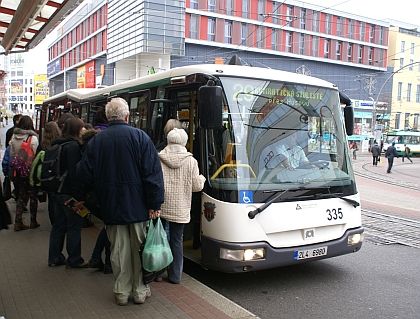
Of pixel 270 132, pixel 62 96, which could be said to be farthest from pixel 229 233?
pixel 62 96

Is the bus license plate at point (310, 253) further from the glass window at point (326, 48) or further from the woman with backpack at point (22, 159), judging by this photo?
the glass window at point (326, 48)

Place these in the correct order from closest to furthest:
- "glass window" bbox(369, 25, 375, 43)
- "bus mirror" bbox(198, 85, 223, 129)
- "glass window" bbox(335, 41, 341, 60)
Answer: "bus mirror" bbox(198, 85, 223, 129)
"glass window" bbox(335, 41, 341, 60)
"glass window" bbox(369, 25, 375, 43)

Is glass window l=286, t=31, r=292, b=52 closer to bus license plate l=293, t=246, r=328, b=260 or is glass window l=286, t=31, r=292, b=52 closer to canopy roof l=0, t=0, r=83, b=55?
canopy roof l=0, t=0, r=83, b=55

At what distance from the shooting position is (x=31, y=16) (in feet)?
23.0

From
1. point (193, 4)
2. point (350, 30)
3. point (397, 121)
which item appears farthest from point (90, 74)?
point (397, 121)

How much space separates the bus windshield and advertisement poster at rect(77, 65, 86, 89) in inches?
2539

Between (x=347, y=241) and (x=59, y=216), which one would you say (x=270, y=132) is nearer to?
(x=347, y=241)

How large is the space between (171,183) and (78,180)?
3.41 ft

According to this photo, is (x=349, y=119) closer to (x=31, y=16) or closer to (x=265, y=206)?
(x=265, y=206)

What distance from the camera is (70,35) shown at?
75062 mm

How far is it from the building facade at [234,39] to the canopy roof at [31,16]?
119 ft

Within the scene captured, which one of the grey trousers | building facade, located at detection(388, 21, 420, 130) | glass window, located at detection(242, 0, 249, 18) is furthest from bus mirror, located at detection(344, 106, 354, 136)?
building facade, located at detection(388, 21, 420, 130)

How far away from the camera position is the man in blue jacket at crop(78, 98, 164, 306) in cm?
432

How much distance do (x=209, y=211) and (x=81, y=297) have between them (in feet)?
5.43
